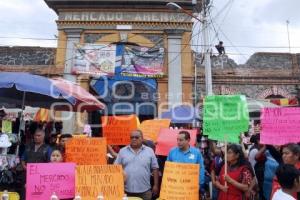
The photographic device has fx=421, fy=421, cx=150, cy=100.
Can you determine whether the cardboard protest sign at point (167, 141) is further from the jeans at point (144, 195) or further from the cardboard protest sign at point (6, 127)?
the cardboard protest sign at point (6, 127)

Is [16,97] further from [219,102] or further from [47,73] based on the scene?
[47,73]

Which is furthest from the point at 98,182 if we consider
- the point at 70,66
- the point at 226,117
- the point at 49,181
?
the point at 70,66

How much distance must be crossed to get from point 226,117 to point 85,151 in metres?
2.20

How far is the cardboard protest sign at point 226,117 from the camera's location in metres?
5.71

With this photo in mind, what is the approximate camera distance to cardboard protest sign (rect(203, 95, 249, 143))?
18.7ft

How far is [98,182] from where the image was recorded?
17.0ft

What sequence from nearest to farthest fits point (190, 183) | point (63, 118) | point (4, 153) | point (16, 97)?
point (190, 183) < point (4, 153) < point (16, 97) < point (63, 118)

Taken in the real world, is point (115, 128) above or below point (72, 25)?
below

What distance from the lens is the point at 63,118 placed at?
61.3 ft

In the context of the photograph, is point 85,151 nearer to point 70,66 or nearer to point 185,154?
point 185,154

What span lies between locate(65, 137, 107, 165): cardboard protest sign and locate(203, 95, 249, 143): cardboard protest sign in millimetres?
1689

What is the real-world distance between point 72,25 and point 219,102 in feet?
47.2

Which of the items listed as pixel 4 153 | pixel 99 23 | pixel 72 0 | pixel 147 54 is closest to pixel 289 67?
pixel 147 54

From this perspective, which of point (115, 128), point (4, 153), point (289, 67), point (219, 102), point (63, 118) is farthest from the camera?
point (289, 67)
